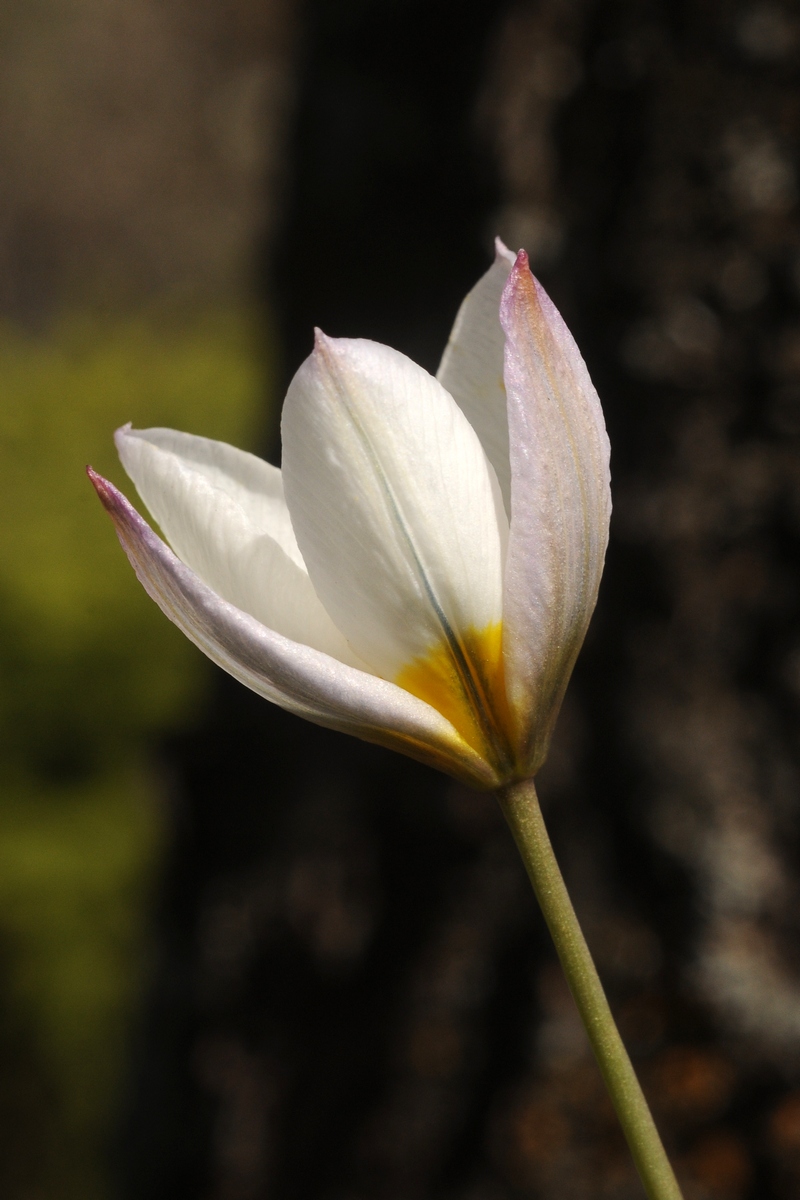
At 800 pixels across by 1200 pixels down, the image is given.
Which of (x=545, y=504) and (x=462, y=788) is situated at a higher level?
(x=545, y=504)

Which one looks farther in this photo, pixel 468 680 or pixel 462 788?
pixel 462 788

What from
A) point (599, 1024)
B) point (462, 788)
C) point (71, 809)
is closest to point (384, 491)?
point (599, 1024)

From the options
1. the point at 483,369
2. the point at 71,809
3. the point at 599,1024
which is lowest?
the point at 71,809

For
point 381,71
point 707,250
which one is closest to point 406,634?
point 707,250

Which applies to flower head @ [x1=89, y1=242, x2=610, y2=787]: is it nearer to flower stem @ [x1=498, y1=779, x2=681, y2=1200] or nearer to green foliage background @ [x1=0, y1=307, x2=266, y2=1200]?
flower stem @ [x1=498, y1=779, x2=681, y2=1200]

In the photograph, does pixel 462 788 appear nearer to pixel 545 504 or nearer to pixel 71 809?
pixel 545 504

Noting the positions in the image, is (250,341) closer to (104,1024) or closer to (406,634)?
(104,1024)

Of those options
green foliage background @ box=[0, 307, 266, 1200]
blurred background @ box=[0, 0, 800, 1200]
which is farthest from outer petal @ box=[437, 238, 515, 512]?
green foliage background @ box=[0, 307, 266, 1200]

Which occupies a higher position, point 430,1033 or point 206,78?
point 206,78
